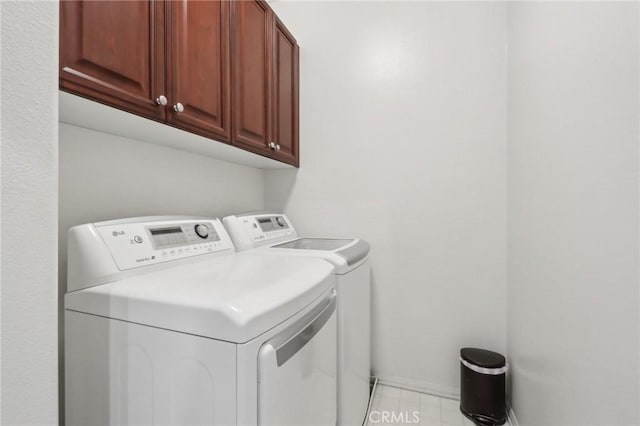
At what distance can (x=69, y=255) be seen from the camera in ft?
2.74

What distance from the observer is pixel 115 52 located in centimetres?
84

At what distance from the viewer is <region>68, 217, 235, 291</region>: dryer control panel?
32.0 inches

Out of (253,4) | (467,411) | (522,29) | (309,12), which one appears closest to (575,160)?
(522,29)

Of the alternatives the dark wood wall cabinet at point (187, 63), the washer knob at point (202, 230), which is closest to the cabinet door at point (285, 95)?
the dark wood wall cabinet at point (187, 63)

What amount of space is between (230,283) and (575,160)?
108 cm

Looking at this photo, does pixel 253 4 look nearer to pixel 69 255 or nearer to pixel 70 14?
pixel 70 14

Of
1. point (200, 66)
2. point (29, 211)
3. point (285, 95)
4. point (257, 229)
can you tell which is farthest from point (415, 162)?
point (29, 211)

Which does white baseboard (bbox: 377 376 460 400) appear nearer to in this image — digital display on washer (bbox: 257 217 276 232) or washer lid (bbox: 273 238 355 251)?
washer lid (bbox: 273 238 355 251)

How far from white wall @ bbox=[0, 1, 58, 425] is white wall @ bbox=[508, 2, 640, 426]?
1081 mm

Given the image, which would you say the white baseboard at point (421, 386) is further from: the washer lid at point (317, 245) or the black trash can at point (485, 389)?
the washer lid at point (317, 245)

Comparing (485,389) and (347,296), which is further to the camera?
(485,389)

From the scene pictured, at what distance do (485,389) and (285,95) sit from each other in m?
1.98

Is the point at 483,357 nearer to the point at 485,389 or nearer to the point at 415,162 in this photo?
the point at 485,389

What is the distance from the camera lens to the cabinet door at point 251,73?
4.38ft
